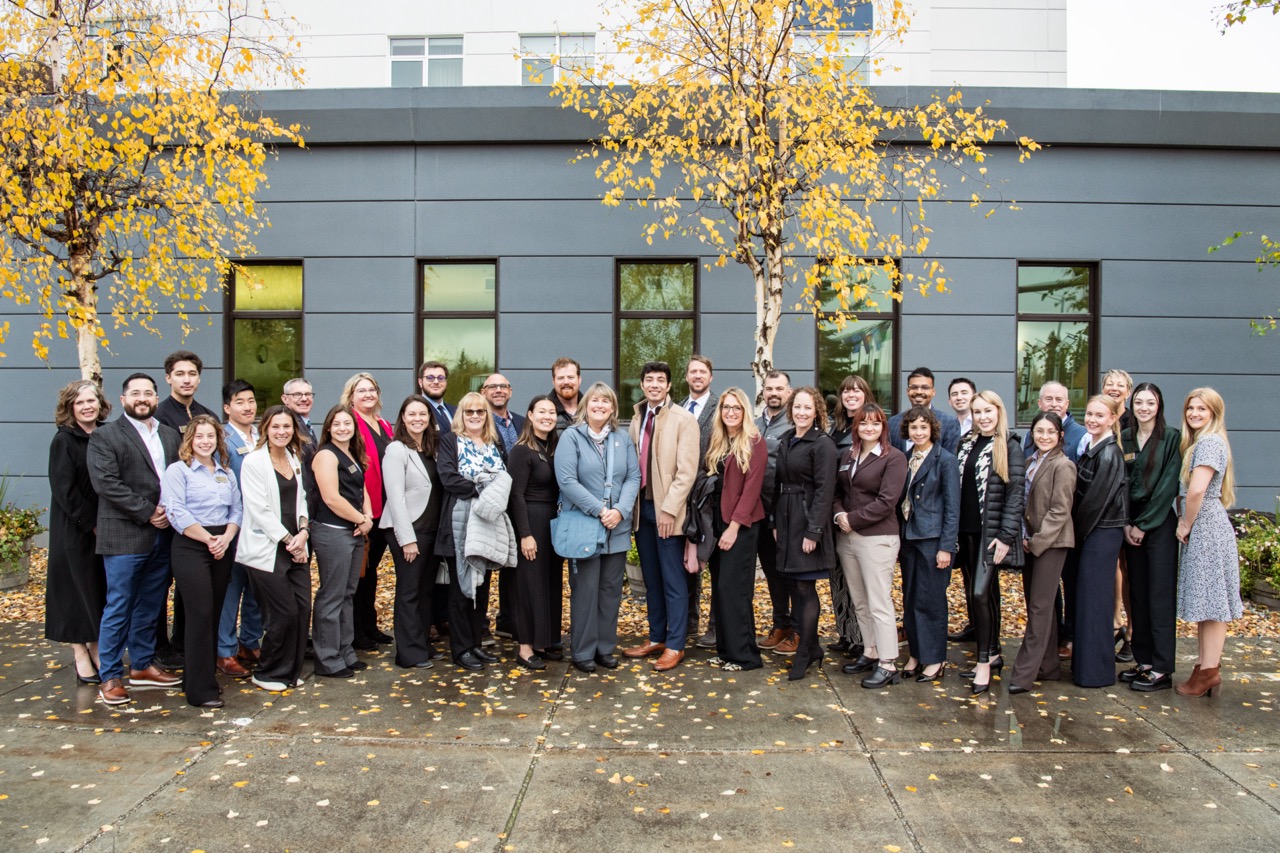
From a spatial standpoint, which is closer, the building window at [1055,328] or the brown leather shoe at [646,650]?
the brown leather shoe at [646,650]

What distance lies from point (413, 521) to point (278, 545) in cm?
90

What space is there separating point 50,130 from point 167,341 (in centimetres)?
399

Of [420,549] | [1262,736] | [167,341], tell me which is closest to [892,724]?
[1262,736]

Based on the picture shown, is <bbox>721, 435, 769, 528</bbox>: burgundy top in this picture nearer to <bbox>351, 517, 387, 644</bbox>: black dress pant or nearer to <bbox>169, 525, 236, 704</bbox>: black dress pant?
<bbox>351, 517, 387, 644</bbox>: black dress pant

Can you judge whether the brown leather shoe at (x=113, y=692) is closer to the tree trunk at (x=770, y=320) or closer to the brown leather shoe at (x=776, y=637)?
the brown leather shoe at (x=776, y=637)

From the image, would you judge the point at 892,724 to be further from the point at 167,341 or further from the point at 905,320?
the point at 167,341

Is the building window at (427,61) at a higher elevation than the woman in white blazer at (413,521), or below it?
higher

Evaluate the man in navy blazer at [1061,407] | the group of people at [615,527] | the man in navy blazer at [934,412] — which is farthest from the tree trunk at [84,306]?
the man in navy blazer at [1061,407]

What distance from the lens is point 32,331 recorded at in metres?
11.5

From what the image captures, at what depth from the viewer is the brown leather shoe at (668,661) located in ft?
20.0

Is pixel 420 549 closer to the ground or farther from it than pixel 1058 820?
farther from it

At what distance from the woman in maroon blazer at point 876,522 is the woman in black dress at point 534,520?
2.06 metres

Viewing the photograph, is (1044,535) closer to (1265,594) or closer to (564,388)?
(564,388)

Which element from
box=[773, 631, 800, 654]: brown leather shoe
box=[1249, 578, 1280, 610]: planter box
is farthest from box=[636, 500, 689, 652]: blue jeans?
box=[1249, 578, 1280, 610]: planter box
